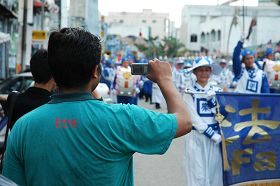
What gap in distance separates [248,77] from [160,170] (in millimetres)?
2453

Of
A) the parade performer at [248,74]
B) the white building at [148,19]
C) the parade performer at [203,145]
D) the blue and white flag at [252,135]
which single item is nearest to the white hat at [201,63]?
the parade performer at [203,145]

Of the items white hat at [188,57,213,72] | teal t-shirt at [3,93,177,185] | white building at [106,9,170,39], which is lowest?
teal t-shirt at [3,93,177,185]

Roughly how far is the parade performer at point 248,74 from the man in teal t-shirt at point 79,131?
7.52 meters

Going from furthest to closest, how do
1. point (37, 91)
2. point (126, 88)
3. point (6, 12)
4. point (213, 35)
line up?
1. point (213, 35)
2. point (6, 12)
3. point (126, 88)
4. point (37, 91)

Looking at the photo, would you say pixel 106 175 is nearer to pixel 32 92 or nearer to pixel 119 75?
pixel 32 92

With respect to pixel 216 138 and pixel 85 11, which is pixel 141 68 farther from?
pixel 85 11

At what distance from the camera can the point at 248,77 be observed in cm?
1030

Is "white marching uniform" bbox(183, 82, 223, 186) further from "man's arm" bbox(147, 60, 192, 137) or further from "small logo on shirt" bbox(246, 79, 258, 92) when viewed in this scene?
"small logo on shirt" bbox(246, 79, 258, 92)

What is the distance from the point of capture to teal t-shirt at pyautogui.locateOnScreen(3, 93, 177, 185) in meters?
2.44

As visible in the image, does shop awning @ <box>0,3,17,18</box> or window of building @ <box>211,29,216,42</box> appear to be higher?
window of building @ <box>211,29,216,42</box>

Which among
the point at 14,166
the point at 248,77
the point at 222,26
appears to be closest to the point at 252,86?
the point at 248,77

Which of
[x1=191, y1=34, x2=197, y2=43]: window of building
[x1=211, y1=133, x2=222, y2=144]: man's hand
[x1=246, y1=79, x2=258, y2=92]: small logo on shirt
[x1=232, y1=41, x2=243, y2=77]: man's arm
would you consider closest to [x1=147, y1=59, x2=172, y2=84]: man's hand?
[x1=211, y1=133, x2=222, y2=144]: man's hand

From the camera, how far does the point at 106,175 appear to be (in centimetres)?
246

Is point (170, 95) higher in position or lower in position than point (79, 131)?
higher
